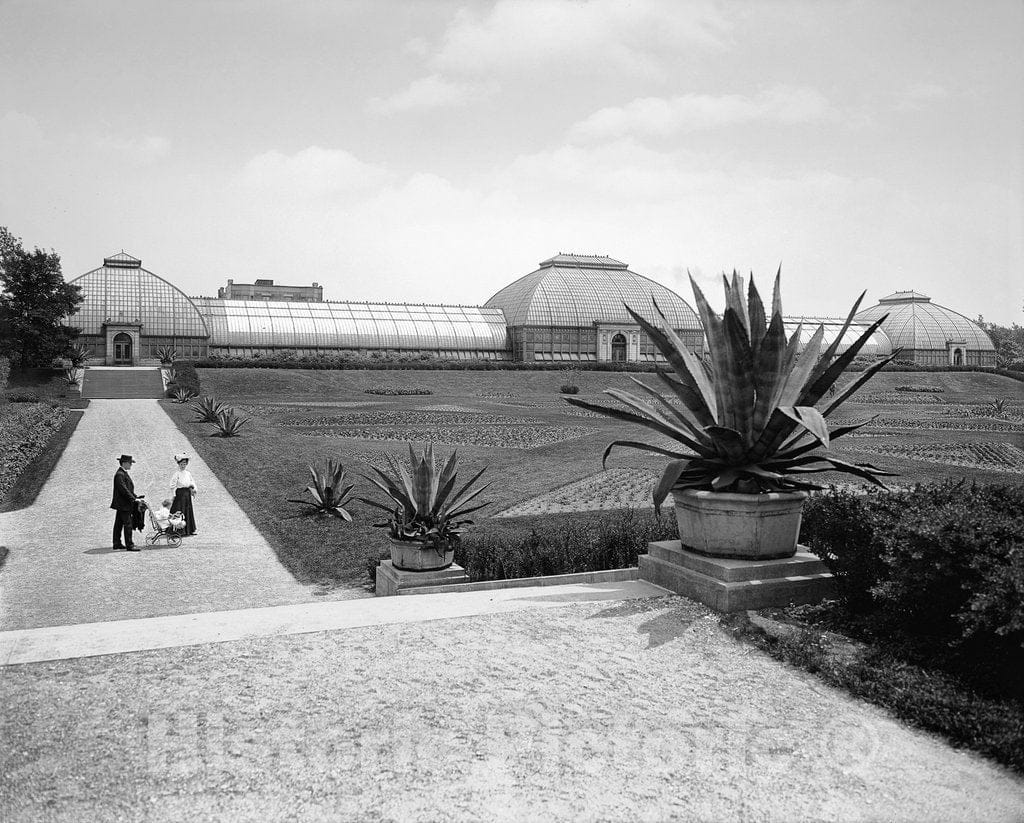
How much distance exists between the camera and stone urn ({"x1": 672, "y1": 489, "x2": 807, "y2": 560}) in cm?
657

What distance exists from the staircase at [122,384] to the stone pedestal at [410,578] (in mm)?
30512

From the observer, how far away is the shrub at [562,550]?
9734 millimetres

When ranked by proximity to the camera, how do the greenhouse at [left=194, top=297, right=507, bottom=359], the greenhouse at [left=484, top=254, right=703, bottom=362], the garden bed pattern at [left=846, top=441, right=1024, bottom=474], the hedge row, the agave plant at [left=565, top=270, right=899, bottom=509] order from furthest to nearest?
the greenhouse at [left=484, top=254, right=703, bottom=362]
the greenhouse at [left=194, top=297, right=507, bottom=359]
the garden bed pattern at [left=846, top=441, right=1024, bottom=474]
the hedge row
the agave plant at [left=565, top=270, right=899, bottom=509]

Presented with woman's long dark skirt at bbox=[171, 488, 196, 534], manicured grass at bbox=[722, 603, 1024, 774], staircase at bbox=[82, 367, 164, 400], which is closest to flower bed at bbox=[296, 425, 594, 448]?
woman's long dark skirt at bbox=[171, 488, 196, 534]

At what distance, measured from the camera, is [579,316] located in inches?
2625

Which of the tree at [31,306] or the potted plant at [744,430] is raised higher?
the tree at [31,306]

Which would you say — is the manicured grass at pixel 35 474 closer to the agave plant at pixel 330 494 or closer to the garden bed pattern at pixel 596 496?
the agave plant at pixel 330 494

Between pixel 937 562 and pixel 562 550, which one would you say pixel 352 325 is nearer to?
pixel 562 550

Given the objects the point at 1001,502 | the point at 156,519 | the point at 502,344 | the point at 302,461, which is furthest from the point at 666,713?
the point at 502,344

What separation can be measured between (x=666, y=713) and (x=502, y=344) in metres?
62.5

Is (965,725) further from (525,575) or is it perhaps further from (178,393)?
(178,393)

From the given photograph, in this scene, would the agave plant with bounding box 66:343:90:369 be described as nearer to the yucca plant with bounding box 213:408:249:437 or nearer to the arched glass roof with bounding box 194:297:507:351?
the arched glass roof with bounding box 194:297:507:351

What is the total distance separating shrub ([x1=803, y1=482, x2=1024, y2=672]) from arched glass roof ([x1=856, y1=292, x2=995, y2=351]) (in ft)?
239

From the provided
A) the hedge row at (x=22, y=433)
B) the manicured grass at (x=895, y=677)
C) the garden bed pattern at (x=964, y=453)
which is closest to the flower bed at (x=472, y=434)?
the hedge row at (x=22, y=433)
